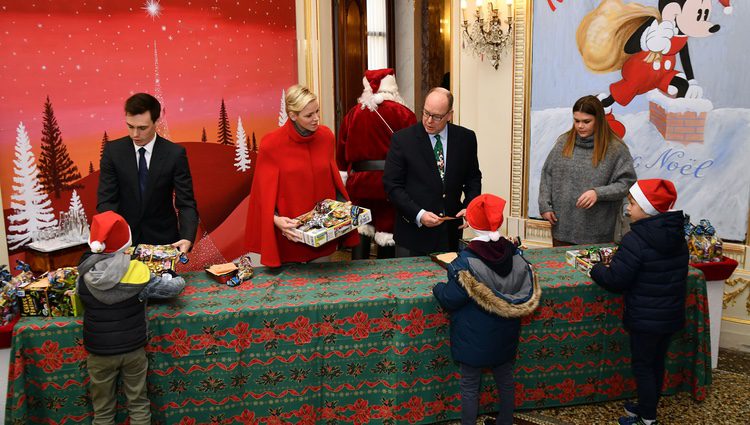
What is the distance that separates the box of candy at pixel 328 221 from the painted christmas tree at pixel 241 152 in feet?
7.10

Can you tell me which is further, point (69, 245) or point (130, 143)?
point (69, 245)

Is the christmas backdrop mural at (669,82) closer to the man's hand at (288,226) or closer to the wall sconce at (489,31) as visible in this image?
the wall sconce at (489,31)

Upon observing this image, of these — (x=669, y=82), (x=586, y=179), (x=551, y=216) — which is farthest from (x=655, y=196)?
(x=669, y=82)

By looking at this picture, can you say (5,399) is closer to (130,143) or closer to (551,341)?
(130,143)

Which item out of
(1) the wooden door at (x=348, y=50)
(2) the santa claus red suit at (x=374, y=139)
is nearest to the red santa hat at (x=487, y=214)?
(2) the santa claus red suit at (x=374, y=139)

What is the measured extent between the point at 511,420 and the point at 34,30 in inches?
157

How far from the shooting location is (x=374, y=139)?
15.8 feet

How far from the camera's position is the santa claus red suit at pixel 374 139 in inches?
187

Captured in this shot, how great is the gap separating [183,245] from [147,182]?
1.30ft

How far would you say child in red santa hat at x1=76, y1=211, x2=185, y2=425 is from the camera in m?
2.47

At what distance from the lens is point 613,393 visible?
10.8ft

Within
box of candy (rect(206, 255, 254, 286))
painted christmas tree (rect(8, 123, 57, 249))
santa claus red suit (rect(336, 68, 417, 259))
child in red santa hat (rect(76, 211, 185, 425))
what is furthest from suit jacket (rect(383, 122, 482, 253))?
painted christmas tree (rect(8, 123, 57, 249))

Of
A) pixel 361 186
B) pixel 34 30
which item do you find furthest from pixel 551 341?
pixel 34 30

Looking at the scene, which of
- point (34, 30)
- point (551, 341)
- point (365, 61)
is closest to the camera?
point (551, 341)
